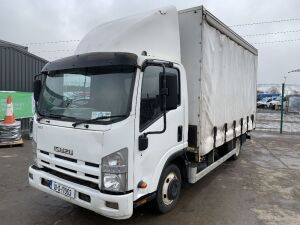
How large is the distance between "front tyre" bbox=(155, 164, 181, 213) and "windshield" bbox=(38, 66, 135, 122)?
1370 millimetres

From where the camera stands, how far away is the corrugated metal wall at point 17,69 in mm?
11578

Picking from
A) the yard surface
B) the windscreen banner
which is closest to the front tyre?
the yard surface

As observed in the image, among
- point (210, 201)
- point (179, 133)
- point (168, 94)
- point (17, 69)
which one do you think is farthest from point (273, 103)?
point (168, 94)

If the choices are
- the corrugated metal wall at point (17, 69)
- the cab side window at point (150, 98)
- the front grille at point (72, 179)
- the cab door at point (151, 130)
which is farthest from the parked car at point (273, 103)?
the front grille at point (72, 179)

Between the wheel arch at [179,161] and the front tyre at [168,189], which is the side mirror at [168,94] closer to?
the wheel arch at [179,161]

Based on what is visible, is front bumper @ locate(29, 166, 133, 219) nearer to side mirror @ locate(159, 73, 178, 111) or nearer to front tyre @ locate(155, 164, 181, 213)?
front tyre @ locate(155, 164, 181, 213)

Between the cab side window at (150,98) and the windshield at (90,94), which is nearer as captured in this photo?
the windshield at (90,94)

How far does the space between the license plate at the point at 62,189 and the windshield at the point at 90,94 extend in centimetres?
90

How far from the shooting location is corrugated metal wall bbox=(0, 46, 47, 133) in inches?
456

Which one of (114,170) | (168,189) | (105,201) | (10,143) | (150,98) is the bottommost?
(10,143)

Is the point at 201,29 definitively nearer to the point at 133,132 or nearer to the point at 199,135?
the point at 199,135

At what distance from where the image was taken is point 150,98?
399cm

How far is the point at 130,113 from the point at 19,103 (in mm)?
9131

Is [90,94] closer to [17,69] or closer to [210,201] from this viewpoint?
[210,201]
